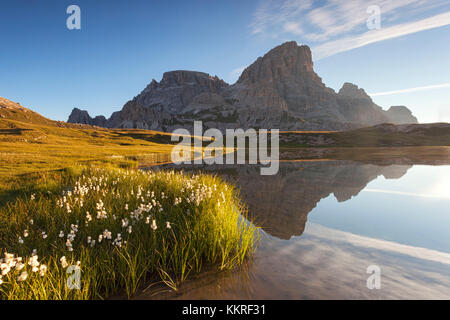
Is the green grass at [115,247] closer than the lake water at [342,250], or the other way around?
the green grass at [115,247]

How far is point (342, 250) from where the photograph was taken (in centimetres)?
710

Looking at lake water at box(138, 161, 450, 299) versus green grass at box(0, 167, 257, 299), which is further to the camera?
lake water at box(138, 161, 450, 299)

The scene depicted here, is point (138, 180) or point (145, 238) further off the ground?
point (138, 180)

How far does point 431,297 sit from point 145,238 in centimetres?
735

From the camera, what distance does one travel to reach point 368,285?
5207 millimetres

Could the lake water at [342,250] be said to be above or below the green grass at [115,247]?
below

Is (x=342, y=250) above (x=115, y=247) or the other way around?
the other way around

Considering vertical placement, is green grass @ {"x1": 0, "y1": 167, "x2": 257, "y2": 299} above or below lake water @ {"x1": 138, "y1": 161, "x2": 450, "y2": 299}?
above

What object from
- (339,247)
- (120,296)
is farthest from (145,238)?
(339,247)

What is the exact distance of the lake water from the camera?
5020 mm

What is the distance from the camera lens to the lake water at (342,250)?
16.5ft

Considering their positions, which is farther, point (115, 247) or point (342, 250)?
point (342, 250)
